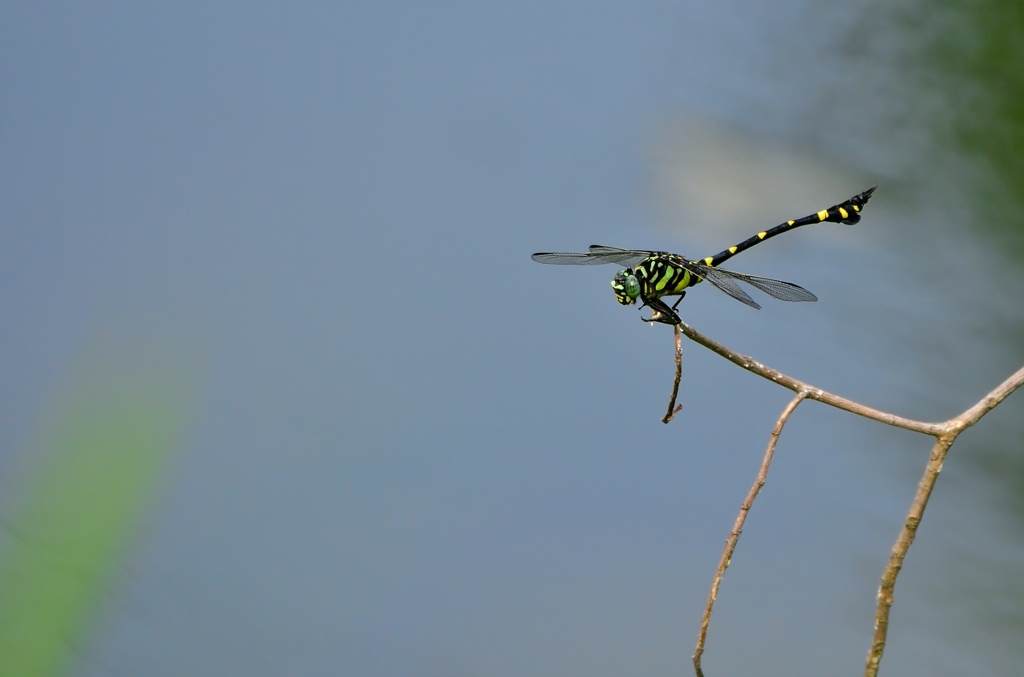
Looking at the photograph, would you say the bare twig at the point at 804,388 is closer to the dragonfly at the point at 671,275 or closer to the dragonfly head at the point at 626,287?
the dragonfly at the point at 671,275

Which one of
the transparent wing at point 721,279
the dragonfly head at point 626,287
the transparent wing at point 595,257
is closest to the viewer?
the dragonfly head at point 626,287

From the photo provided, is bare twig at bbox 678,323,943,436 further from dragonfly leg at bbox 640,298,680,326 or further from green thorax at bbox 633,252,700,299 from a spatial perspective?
green thorax at bbox 633,252,700,299

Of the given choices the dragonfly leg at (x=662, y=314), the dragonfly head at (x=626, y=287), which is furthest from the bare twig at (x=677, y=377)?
the dragonfly head at (x=626, y=287)

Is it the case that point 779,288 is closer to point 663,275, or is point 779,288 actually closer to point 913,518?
point 663,275

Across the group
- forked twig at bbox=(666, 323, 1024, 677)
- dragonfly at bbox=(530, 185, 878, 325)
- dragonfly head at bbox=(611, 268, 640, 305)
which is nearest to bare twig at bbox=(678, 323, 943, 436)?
forked twig at bbox=(666, 323, 1024, 677)

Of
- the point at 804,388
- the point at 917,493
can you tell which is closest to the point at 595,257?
the point at 804,388

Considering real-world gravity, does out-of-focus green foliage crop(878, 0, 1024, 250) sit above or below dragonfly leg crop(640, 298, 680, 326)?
above

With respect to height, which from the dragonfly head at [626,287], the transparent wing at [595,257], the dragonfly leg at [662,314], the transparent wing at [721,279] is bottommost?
the dragonfly leg at [662,314]

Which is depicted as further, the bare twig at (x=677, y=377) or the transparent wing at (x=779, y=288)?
the transparent wing at (x=779, y=288)
